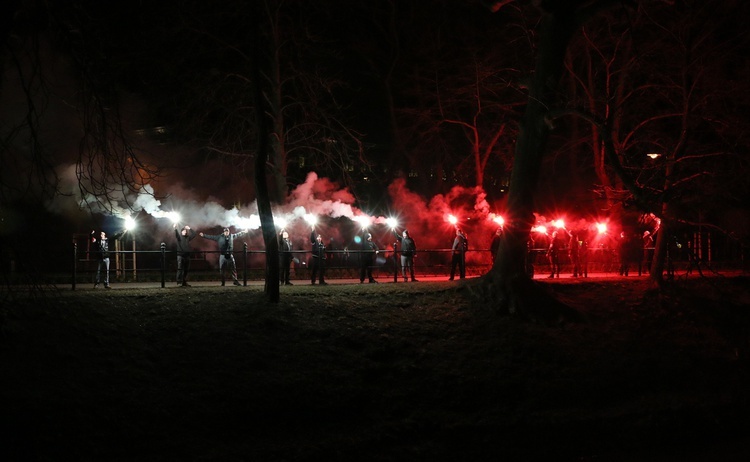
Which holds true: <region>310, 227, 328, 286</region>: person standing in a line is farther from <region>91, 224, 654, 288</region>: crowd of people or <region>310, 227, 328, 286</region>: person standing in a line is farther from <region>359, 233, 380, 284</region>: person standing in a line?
<region>359, 233, 380, 284</region>: person standing in a line

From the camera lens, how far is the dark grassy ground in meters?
12.0

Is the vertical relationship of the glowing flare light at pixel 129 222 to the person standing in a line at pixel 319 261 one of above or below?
above

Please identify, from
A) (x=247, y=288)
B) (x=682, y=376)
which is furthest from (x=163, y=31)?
(x=682, y=376)

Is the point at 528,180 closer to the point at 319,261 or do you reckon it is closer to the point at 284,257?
the point at 319,261

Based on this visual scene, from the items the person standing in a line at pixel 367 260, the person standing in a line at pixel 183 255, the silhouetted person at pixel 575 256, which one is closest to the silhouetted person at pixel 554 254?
the silhouetted person at pixel 575 256

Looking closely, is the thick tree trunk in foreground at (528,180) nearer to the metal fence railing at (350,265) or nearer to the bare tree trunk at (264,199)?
the metal fence railing at (350,265)

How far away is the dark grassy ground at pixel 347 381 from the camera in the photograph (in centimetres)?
1196

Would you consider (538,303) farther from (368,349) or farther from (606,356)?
(368,349)

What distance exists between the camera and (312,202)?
3045cm

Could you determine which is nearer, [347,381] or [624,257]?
[347,381]

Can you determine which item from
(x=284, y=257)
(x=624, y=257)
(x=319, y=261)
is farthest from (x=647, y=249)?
(x=284, y=257)

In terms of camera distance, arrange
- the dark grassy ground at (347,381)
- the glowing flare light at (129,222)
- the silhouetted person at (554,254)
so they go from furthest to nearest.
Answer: the silhouetted person at (554,254), the glowing flare light at (129,222), the dark grassy ground at (347,381)

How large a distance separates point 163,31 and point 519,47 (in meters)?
17.6

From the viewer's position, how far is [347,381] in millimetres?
14844
